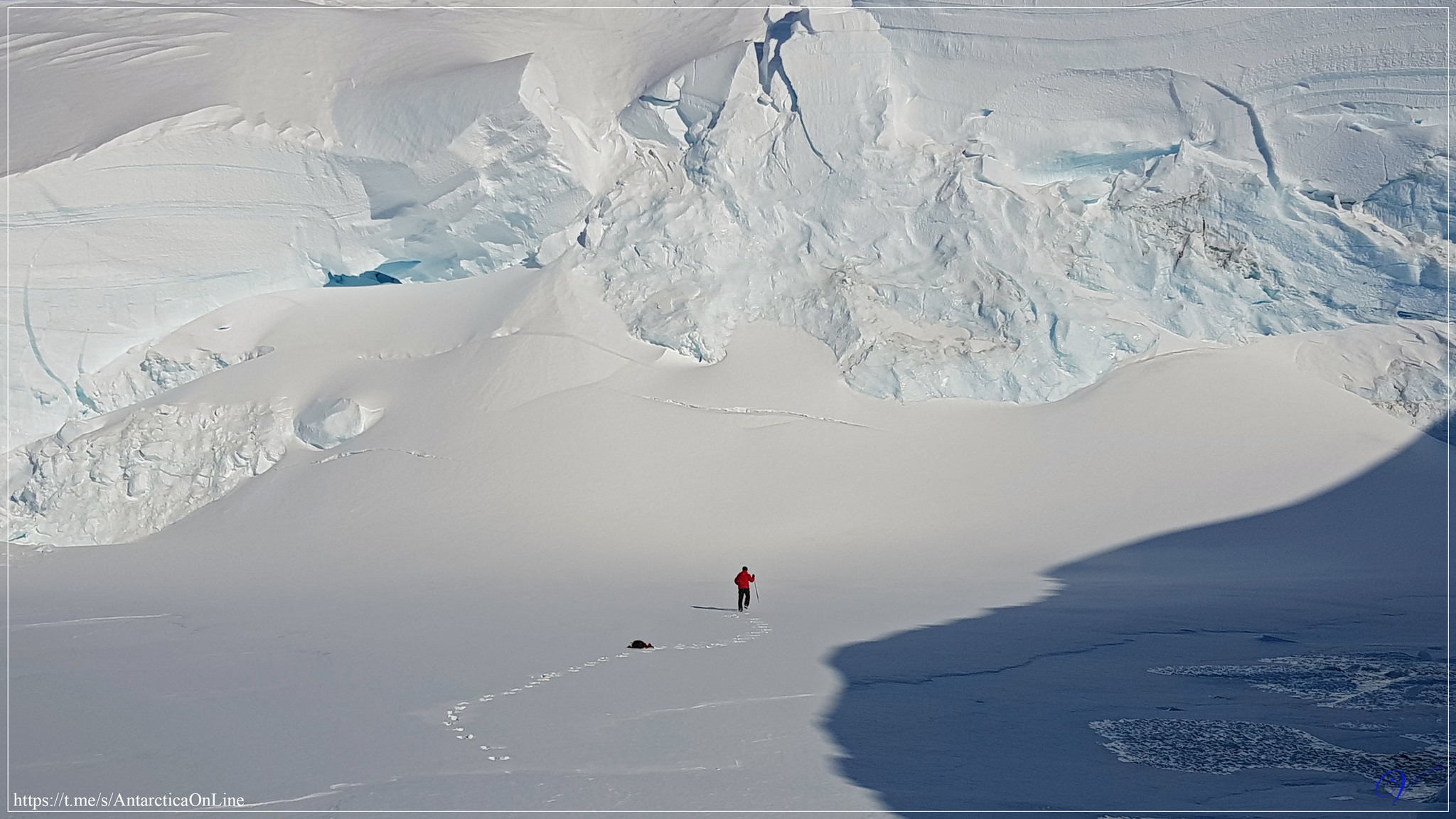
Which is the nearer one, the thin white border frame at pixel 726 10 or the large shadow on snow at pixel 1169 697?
the large shadow on snow at pixel 1169 697

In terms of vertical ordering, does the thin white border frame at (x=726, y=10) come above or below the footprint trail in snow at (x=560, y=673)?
above

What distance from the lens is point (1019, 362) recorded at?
14953mm

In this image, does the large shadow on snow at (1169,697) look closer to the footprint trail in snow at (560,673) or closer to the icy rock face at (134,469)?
the footprint trail in snow at (560,673)

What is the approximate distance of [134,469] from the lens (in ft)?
46.5

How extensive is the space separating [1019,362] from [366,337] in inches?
373

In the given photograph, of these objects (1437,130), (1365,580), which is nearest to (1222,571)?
(1365,580)

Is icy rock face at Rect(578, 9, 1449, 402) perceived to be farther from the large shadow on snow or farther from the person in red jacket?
the person in red jacket

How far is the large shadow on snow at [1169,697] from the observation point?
4.72 metres

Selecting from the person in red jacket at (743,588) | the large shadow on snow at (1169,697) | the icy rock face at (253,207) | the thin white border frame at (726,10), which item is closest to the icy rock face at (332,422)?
the icy rock face at (253,207)

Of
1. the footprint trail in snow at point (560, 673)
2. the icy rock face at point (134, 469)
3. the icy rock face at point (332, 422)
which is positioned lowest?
the footprint trail in snow at point (560, 673)

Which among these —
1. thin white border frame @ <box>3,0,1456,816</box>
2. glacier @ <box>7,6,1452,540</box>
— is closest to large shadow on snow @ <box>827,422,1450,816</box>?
thin white border frame @ <box>3,0,1456,816</box>

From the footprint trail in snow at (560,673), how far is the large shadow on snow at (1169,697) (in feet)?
3.45

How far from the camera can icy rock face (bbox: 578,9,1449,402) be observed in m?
15.1

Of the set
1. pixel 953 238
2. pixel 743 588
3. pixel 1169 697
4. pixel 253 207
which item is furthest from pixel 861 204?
pixel 1169 697
